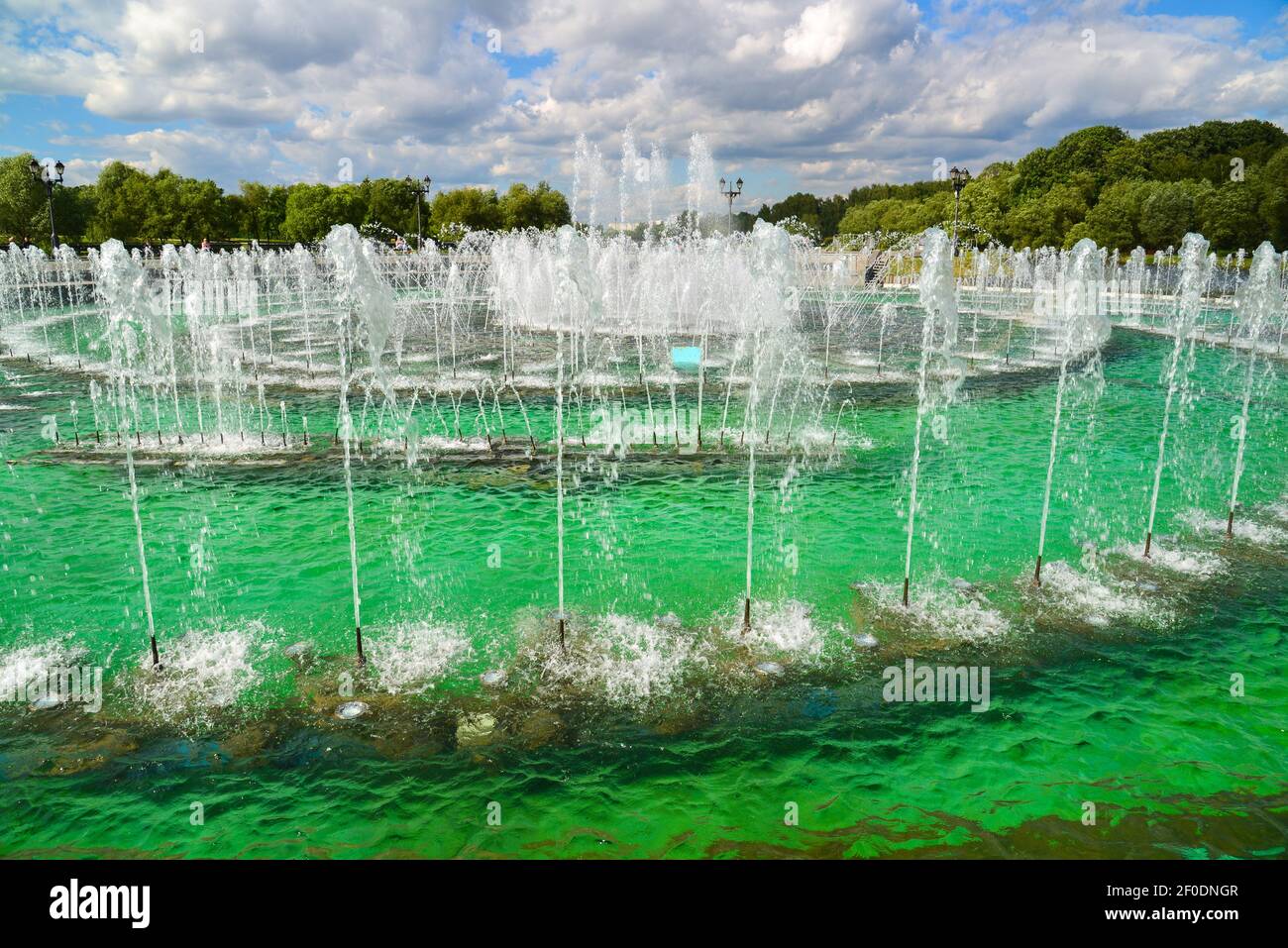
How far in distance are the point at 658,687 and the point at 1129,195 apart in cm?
6330

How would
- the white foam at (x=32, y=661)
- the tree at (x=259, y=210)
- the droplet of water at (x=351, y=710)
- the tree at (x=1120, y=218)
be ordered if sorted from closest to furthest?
the droplet of water at (x=351, y=710), the white foam at (x=32, y=661), the tree at (x=1120, y=218), the tree at (x=259, y=210)

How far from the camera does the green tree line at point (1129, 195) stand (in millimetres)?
54031

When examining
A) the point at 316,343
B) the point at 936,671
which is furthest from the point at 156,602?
the point at 316,343

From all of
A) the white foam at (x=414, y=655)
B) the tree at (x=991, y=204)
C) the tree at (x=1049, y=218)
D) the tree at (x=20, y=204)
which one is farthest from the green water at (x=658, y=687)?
the tree at (x=20, y=204)

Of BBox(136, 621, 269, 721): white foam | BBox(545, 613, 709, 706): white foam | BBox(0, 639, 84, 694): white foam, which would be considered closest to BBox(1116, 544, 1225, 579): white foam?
BBox(545, 613, 709, 706): white foam

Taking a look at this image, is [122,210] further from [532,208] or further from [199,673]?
[199,673]

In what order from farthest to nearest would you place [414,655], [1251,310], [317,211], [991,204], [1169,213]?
[317,211], [991,204], [1169,213], [1251,310], [414,655]

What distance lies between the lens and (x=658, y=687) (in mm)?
7742

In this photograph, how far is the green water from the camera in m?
6.02

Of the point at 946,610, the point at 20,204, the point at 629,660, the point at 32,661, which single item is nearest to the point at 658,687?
the point at 629,660

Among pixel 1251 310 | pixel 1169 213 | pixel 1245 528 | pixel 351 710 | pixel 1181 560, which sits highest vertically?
pixel 1169 213

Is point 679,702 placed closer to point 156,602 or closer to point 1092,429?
point 156,602

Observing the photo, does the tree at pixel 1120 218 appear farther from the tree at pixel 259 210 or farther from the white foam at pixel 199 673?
the tree at pixel 259 210

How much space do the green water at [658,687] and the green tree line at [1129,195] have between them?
44019 mm
